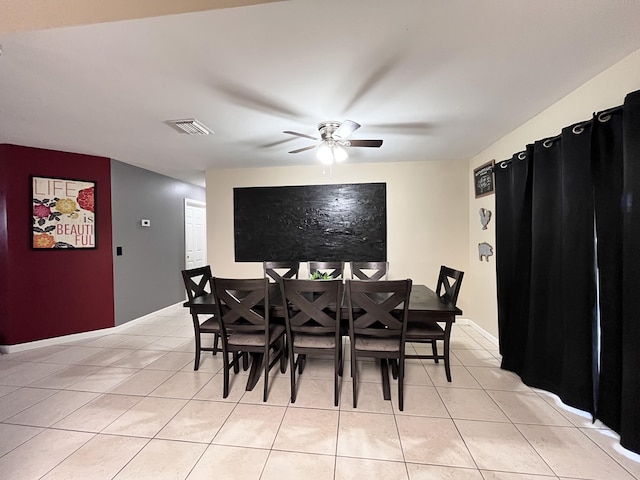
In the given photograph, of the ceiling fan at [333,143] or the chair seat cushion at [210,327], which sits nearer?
the ceiling fan at [333,143]

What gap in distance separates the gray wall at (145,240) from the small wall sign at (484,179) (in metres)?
4.98

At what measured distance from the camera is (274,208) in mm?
4359

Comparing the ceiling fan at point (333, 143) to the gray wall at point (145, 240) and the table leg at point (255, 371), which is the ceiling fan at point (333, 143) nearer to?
the table leg at point (255, 371)

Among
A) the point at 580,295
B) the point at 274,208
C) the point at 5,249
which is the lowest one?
the point at 580,295

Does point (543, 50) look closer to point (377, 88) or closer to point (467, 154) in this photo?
point (377, 88)

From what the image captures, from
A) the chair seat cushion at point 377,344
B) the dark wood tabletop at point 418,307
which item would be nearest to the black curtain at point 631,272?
the dark wood tabletop at point 418,307

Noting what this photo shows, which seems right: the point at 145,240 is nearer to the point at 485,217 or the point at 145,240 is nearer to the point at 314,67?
the point at 314,67

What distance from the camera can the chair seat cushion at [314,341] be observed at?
2221 mm

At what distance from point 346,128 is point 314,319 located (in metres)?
1.54

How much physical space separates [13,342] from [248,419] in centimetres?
330

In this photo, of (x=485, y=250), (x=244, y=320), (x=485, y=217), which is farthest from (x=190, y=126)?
(x=485, y=250)

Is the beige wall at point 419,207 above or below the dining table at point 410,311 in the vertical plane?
above

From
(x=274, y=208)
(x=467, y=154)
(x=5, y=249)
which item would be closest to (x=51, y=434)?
(x=5, y=249)

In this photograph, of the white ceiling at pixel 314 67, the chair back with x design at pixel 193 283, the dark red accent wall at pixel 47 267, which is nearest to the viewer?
the white ceiling at pixel 314 67
